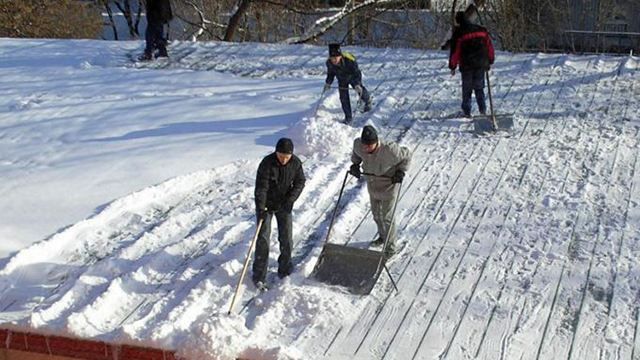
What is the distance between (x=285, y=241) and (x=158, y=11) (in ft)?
26.7

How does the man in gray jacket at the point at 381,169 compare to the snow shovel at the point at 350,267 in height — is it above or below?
above

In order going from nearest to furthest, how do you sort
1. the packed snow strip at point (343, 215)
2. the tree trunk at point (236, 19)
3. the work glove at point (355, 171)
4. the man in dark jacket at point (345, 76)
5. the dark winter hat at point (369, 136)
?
the packed snow strip at point (343, 215)
the dark winter hat at point (369, 136)
the work glove at point (355, 171)
the man in dark jacket at point (345, 76)
the tree trunk at point (236, 19)

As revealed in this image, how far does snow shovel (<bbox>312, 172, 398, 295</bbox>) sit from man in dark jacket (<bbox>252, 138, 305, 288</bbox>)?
0.35 m

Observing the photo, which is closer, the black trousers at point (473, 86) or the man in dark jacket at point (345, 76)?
the man in dark jacket at point (345, 76)

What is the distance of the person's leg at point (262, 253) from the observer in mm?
7613

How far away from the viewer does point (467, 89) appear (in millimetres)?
11422

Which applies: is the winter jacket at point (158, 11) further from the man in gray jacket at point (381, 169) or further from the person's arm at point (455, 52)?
the man in gray jacket at point (381, 169)

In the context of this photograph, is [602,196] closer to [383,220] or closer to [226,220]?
[383,220]

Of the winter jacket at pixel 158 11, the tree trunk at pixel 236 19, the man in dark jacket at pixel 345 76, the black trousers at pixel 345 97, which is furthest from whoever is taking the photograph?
the tree trunk at pixel 236 19

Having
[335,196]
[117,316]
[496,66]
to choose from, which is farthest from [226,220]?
[496,66]

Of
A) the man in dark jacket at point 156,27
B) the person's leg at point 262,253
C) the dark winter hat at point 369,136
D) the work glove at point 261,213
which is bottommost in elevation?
the person's leg at point 262,253

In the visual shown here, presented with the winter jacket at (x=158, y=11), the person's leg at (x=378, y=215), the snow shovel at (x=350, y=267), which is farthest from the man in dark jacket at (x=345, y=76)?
the winter jacket at (x=158, y=11)

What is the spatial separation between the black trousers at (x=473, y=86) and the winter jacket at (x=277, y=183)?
4557 mm

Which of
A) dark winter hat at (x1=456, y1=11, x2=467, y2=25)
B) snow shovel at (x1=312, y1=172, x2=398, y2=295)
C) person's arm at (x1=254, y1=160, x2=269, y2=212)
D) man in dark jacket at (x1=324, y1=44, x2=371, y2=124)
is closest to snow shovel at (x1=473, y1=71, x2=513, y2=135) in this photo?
dark winter hat at (x1=456, y1=11, x2=467, y2=25)
